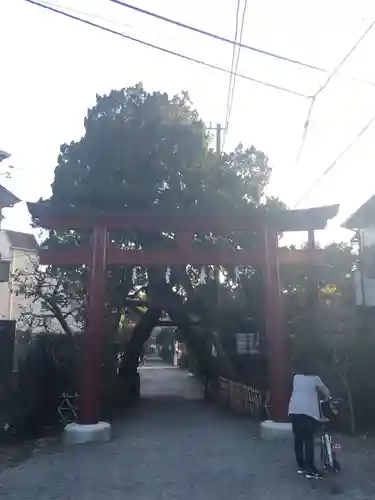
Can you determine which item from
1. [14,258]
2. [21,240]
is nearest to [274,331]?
[14,258]

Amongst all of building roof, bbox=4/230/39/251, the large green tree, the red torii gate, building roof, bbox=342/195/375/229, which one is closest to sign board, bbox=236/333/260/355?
the large green tree

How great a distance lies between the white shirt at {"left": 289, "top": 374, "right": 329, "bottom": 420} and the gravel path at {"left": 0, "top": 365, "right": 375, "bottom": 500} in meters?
0.90

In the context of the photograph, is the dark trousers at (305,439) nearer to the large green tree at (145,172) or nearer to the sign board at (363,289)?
the large green tree at (145,172)

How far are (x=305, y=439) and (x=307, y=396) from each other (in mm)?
566

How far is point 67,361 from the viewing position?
1341 centimetres

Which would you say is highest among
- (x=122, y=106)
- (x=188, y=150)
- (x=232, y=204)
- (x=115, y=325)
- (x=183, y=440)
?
(x=122, y=106)

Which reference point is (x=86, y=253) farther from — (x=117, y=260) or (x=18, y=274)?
(x=18, y=274)

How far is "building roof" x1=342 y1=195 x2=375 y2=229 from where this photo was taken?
1806cm

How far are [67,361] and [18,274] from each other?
6.90 meters

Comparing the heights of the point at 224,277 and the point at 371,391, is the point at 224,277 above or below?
above

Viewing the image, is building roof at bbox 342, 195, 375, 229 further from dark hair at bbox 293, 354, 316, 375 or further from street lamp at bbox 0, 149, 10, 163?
street lamp at bbox 0, 149, 10, 163

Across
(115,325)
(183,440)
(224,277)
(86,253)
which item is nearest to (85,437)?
(183,440)

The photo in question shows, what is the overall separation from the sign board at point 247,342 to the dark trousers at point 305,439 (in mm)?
10415

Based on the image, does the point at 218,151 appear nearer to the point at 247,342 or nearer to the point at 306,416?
the point at 247,342
